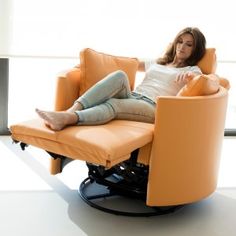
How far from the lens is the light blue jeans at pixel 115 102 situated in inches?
86.8

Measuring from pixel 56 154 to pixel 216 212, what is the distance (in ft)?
3.06

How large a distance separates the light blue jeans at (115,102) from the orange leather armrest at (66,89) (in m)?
0.16

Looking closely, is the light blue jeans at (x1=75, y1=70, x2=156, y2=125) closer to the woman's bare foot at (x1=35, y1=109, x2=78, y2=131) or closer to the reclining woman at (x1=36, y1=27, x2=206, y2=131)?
the reclining woman at (x1=36, y1=27, x2=206, y2=131)

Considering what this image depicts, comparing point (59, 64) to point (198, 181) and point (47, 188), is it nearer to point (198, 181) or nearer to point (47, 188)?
point (47, 188)

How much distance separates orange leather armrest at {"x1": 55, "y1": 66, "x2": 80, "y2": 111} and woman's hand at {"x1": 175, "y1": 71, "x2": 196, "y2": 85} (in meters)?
0.60

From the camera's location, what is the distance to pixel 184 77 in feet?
7.79

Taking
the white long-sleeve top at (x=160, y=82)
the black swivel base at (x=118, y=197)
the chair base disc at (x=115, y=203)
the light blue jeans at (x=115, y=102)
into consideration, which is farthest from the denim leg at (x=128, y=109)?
the chair base disc at (x=115, y=203)

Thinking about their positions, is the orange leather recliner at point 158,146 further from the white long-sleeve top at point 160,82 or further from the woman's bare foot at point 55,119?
the white long-sleeve top at point 160,82

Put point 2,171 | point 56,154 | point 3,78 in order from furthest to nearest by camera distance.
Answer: point 3,78 < point 2,171 < point 56,154

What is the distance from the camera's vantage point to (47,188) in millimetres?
2471

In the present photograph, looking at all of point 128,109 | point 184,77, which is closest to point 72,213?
point 128,109

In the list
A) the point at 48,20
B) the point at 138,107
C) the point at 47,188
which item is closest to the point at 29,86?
the point at 48,20

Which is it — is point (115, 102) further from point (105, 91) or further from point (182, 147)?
point (182, 147)

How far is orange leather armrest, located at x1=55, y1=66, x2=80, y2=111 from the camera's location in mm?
2344
